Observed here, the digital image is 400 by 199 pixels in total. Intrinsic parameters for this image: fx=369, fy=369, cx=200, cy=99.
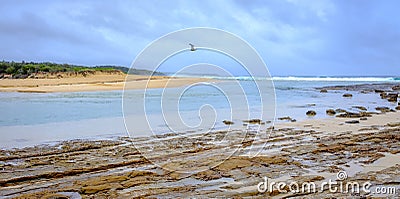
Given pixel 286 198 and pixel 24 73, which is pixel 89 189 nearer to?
pixel 286 198

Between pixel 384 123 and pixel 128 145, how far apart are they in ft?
30.0

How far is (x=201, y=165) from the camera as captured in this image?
6.67 metres

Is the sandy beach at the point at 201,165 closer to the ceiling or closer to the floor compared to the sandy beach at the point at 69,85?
closer to the floor

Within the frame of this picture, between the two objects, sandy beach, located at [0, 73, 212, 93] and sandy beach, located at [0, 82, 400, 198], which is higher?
sandy beach, located at [0, 73, 212, 93]

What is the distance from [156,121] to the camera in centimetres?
1334

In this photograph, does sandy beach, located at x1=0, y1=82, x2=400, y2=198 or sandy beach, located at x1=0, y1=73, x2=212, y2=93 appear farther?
sandy beach, located at x1=0, y1=73, x2=212, y2=93

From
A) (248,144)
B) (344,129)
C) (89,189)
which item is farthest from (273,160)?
(344,129)

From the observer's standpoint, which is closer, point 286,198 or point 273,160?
point 286,198

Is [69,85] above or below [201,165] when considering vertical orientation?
above

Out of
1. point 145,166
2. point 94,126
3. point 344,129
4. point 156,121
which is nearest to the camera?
point 145,166

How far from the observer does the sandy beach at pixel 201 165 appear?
206 inches

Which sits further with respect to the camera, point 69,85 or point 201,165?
point 69,85

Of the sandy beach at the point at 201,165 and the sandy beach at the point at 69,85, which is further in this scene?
the sandy beach at the point at 69,85

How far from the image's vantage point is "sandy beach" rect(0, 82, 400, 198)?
17.1ft
